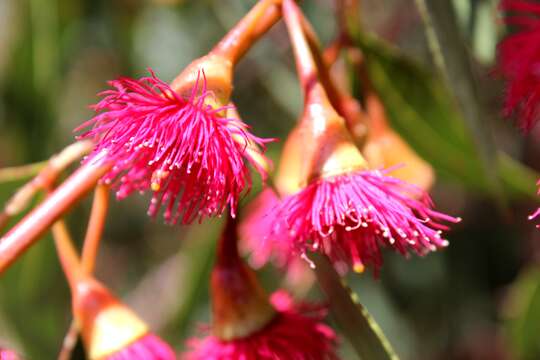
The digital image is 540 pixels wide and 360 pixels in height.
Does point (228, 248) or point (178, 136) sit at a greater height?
point (178, 136)

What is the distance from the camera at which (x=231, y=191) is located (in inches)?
34.6

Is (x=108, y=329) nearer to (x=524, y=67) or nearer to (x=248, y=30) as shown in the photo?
(x=248, y=30)

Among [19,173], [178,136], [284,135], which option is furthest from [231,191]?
[284,135]

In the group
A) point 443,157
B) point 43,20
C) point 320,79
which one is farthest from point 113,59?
point 320,79

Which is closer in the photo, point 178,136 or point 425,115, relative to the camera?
point 178,136

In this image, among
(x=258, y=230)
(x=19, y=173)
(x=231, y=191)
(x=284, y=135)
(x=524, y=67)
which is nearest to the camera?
(x=231, y=191)

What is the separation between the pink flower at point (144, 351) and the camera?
102cm

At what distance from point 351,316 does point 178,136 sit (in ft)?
0.86

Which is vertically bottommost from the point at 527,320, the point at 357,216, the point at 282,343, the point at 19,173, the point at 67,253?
the point at 527,320

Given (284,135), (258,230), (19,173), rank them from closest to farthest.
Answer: (19,173), (258,230), (284,135)

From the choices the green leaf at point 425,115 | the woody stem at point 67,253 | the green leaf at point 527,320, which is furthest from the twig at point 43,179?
the green leaf at point 527,320

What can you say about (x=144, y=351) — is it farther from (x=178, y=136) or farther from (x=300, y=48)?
(x=300, y=48)

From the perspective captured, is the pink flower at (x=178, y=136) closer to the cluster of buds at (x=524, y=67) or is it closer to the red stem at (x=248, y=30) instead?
the red stem at (x=248, y=30)

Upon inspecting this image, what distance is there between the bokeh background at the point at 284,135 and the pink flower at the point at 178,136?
57cm
